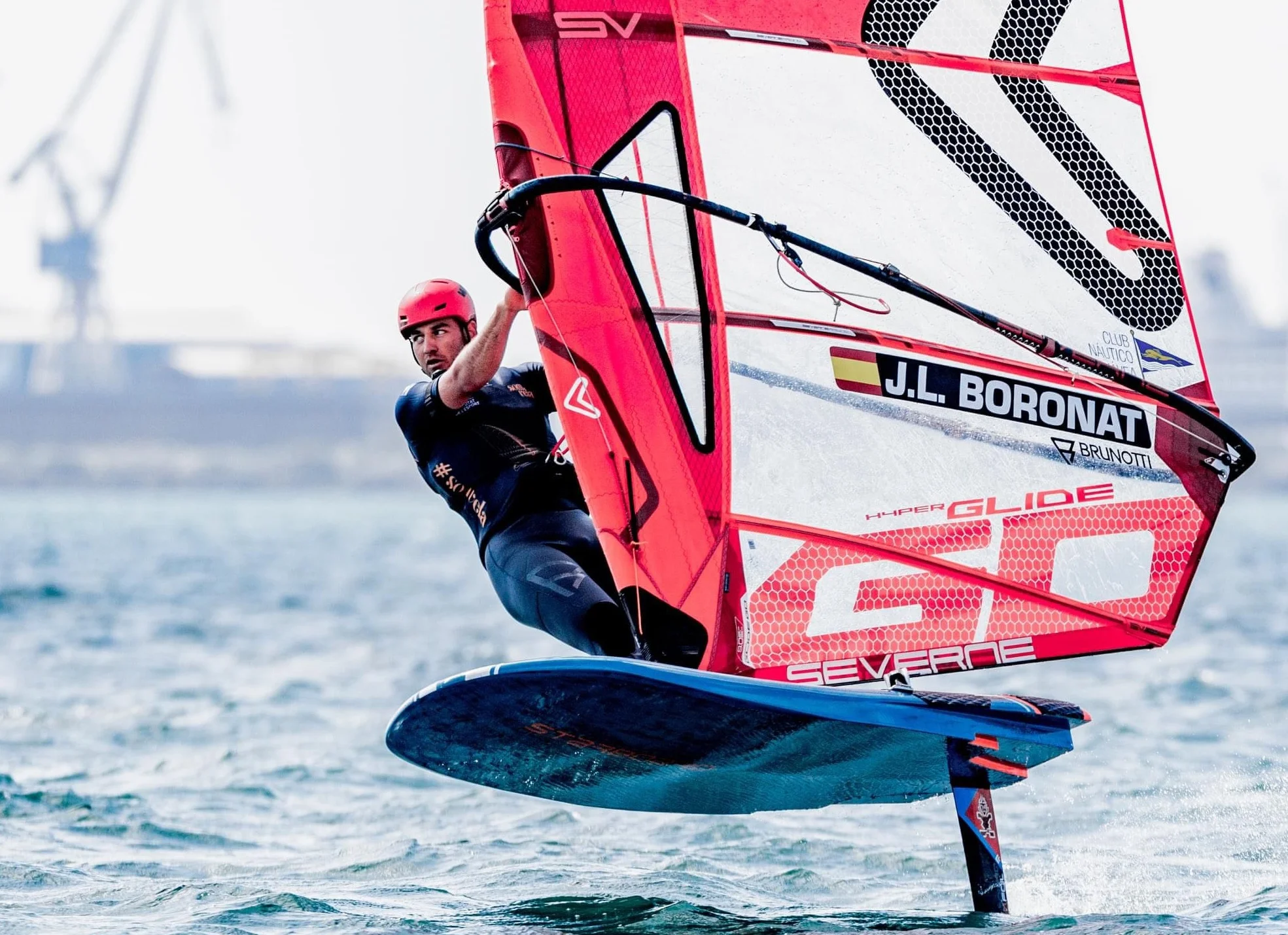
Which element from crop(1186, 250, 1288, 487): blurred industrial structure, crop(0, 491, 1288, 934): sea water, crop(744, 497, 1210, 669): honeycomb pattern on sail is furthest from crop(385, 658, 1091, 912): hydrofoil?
crop(1186, 250, 1288, 487): blurred industrial structure

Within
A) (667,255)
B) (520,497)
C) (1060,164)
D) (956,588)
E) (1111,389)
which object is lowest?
(956,588)

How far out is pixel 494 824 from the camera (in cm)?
704

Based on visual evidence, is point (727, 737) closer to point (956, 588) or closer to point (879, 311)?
point (956, 588)

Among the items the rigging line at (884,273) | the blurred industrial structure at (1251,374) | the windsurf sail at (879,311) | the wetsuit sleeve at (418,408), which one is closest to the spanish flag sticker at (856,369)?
the windsurf sail at (879,311)

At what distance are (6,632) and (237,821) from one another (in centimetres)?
944

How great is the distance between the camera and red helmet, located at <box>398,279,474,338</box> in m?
5.19

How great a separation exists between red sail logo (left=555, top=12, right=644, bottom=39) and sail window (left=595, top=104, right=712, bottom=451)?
240 mm

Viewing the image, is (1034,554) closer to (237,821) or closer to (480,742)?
(480,742)

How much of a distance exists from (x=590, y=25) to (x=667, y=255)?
26.6 inches

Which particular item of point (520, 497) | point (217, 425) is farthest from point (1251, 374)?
point (520, 497)

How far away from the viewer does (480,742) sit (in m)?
4.95

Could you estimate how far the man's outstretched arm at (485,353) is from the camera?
4.85 metres

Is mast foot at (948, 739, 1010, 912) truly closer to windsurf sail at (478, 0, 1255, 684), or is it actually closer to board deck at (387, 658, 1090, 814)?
board deck at (387, 658, 1090, 814)

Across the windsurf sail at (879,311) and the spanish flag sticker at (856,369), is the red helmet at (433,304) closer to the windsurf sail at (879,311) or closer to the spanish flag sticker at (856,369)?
the windsurf sail at (879,311)
